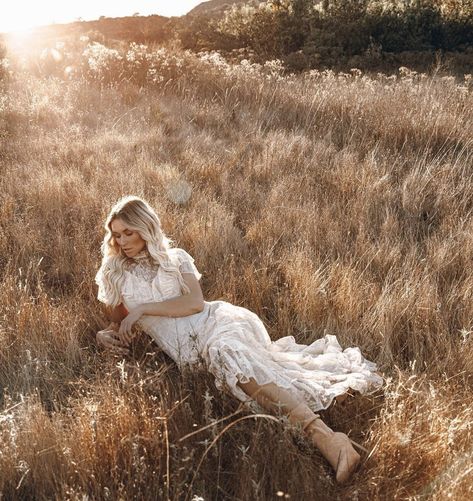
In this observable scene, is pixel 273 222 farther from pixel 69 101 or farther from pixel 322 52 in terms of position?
pixel 322 52

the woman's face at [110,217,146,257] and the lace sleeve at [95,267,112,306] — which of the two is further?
the lace sleeve at [95,267,112,306]

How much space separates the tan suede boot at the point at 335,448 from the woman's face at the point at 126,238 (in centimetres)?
144

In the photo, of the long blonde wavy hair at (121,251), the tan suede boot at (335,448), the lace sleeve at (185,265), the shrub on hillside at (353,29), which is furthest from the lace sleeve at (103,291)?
the shrub on hillside at (353,29)

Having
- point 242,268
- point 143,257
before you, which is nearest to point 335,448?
point 143,257

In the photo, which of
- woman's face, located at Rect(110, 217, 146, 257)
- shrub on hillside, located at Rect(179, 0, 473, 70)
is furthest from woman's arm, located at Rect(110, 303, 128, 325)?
shrub on hillside, located at Rect(179, 0, 473, 70)

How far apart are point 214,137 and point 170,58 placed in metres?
3.76

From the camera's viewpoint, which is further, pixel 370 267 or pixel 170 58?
pixel 170 58

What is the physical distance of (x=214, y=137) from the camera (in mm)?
7090

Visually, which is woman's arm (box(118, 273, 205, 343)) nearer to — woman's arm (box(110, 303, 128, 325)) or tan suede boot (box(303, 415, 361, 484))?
woman's arm (box(110, 303, 128, 325))

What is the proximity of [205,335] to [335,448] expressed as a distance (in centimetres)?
104

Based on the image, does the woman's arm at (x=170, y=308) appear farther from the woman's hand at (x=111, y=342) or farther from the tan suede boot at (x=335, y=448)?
the tan suede boot at (x=335, y=448)

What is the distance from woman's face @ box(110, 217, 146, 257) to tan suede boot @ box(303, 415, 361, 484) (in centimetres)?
144

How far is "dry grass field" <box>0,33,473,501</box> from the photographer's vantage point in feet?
6.77

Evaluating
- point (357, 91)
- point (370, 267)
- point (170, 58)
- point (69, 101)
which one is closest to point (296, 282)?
point (370, 267)
